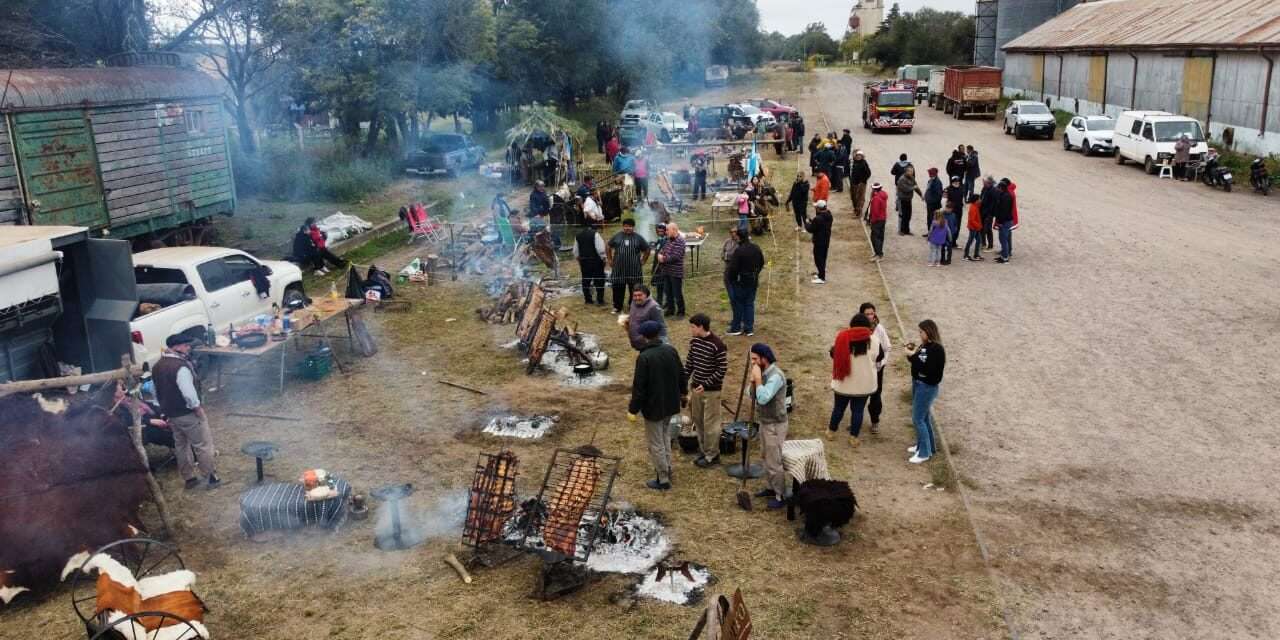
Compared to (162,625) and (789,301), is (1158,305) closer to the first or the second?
(789,301)

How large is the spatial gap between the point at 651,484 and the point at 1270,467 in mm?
5631

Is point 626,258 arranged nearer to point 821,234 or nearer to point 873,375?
point 821,234

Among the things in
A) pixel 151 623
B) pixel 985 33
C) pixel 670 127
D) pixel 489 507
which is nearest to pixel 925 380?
pixel 489 507

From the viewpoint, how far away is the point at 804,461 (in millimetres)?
7973

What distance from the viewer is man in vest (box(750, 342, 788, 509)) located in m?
7.88

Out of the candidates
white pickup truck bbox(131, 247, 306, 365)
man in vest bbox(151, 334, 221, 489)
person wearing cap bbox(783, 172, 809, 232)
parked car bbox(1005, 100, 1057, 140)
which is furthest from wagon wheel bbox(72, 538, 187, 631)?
parked car bbox(1005, 100, 1057, 140)

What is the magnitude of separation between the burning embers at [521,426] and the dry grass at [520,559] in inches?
6.6

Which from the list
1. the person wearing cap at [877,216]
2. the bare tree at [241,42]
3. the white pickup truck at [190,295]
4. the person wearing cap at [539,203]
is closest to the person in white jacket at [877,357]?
the person wearing cap at [877,216]

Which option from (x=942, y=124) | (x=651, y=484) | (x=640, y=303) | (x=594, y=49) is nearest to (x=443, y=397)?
(x=640, y=303)

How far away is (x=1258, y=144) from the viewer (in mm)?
25656

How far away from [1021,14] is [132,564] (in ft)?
196

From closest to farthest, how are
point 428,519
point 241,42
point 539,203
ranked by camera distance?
point 428,519
point 539,203
point 241,42

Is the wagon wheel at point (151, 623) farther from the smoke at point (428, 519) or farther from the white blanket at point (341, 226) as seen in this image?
the white blanket at point (341, 226)

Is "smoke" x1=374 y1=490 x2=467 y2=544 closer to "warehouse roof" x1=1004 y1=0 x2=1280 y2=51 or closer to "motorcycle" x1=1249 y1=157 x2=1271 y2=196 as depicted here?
"motorcycle" x1=1249 y1=157 x2=1271 y2=196
